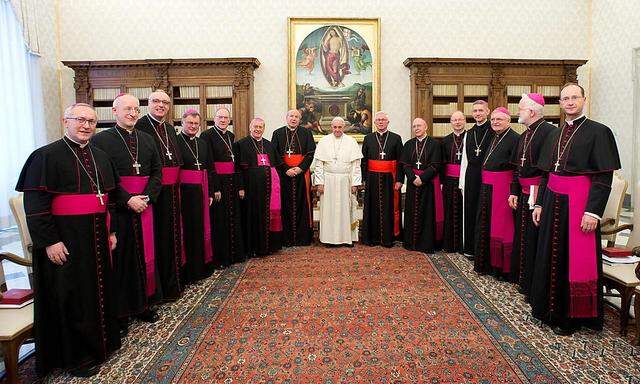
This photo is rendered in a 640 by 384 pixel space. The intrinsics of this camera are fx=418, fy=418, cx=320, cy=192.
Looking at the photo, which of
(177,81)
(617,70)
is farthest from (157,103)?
(617,70)

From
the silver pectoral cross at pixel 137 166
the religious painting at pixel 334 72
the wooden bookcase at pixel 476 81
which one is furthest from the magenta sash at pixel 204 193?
the wooden bookcase at pixel 476 81

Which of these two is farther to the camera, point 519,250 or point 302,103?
point 302,103

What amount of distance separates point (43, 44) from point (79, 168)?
7.37 metres

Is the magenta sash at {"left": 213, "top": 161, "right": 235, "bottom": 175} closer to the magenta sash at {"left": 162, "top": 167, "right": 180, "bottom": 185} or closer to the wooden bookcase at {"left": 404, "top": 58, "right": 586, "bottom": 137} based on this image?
the magenta sash at {"left": 162, "top": 167, "right": 180, "bottom": 185}

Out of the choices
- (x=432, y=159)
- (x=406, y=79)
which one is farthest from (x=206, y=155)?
(x=406, y=79)

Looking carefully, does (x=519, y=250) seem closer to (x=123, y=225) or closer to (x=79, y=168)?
(x=123, y=225)

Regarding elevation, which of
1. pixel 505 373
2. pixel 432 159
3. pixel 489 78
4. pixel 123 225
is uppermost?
pixel 489 78

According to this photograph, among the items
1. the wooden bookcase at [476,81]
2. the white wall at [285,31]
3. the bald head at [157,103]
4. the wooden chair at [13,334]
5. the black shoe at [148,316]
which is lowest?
the black shoe at [148,316]

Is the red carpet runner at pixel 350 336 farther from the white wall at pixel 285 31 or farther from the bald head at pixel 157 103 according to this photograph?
the white wall at pixel 285 31

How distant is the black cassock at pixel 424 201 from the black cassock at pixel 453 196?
11 centimetres

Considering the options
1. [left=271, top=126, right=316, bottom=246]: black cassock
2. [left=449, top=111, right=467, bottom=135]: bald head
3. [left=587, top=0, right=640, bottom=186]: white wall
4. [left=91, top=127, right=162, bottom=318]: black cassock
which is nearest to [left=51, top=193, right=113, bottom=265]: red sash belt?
[left=91, top=127, right=162, bottom=318]: black cassock

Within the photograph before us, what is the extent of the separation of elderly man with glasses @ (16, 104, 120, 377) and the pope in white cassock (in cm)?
395

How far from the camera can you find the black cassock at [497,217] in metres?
4.82

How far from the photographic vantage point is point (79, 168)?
2.85 m
